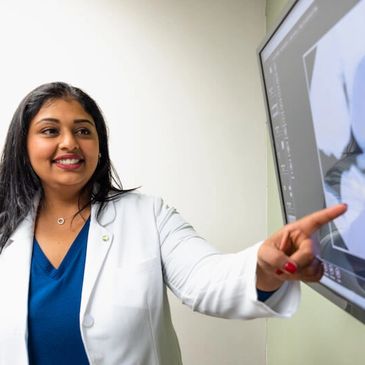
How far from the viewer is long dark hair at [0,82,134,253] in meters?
1.13

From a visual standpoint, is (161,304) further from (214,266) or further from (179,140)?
(179,140)

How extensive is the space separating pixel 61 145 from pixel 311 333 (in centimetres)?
98

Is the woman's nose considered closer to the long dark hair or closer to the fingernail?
the long dark hair

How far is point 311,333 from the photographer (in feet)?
4.33

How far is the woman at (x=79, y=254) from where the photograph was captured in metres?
1.00

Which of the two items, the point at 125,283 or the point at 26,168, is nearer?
the point at 125,283

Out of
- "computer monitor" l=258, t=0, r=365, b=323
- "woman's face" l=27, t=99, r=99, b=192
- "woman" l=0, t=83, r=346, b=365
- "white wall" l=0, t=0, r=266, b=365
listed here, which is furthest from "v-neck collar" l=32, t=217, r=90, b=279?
"white wall" l=0, t=0, r=266, b=365

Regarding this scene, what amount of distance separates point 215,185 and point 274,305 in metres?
1.11

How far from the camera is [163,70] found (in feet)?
5.84

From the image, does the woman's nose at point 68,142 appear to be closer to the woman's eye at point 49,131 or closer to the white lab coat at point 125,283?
the woman's eye at point 49,131

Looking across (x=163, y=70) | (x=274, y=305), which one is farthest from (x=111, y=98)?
(x=274, y=305)

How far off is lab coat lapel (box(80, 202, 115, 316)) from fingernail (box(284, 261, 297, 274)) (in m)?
0.58

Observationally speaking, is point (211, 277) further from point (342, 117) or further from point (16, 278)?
point (16, 278)

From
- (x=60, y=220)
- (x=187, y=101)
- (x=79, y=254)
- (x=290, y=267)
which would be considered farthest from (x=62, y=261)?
(x=187, y=101)
